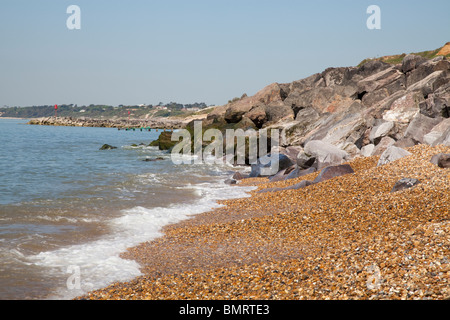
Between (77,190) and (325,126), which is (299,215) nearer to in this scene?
(77,190)

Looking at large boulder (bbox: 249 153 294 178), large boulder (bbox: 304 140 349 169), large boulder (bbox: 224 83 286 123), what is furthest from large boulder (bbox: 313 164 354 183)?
large boulder (bbox: 224 83 286 123)

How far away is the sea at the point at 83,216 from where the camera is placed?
29.3 ft

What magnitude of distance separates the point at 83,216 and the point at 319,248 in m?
9.66

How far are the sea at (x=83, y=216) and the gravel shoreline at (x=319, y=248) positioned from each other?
0.89 metres

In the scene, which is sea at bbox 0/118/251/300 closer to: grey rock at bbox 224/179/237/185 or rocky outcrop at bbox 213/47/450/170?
grey rock at bbox 224/179/237/185

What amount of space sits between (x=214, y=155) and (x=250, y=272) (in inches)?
1278

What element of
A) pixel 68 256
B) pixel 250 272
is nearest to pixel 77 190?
pixel 68 256

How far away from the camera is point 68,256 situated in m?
10.4

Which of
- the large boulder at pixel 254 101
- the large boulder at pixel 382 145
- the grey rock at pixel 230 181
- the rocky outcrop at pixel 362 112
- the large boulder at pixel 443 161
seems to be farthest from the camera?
the large boulder at pixel 254 101

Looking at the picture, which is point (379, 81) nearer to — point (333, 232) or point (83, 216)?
point (333, 232)

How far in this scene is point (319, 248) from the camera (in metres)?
9.32

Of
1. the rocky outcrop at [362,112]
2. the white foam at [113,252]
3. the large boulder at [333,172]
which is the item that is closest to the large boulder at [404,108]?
the rocky outcrop at [362,112]

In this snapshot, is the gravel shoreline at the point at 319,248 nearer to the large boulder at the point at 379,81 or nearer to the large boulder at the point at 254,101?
the large boulder at the point at 379,81

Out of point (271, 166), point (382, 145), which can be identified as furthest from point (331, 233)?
point (271, 166)
